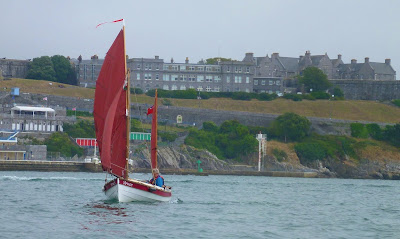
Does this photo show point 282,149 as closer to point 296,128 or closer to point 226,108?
point 296,128

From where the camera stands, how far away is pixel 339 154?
11225 cm

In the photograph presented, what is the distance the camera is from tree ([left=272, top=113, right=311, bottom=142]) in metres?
116

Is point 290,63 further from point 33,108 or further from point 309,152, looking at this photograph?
point 33,108

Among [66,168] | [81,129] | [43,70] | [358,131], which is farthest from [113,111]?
[43,70]

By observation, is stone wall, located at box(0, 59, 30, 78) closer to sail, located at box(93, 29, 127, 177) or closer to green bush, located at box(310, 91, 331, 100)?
green bush, located at box(310, 91, 331, 100)

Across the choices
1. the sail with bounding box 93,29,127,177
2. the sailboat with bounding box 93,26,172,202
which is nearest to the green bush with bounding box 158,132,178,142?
the sailboat with bounding box 93,26,172,202

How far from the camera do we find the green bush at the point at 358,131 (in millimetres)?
120312

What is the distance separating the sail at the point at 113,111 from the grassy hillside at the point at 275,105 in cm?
8661

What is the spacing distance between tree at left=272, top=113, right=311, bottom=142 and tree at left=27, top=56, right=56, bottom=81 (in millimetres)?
47199

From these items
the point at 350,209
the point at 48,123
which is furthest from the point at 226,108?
the point at 350,209

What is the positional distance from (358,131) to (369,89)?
115 feet

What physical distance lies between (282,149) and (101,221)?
250 feet

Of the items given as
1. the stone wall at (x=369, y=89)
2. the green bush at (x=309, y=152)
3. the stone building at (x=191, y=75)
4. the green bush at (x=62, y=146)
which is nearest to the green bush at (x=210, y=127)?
the green bush at (x=309, y=152)

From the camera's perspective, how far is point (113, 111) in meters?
44.1
